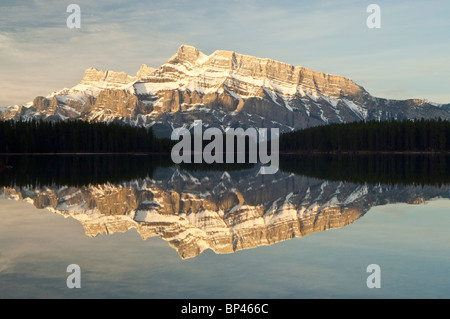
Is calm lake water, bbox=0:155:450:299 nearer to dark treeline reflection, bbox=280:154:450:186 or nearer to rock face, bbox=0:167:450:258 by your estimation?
rock face, bbox=0:167:450:258

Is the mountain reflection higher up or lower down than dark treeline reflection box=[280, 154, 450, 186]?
lower down

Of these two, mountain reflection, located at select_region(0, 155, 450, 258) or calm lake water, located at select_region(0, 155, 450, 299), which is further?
mountain reflection, located at select_region(0, 155, 450, 258)

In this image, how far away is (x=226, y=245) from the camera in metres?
19.0

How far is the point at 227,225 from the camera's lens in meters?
24.0

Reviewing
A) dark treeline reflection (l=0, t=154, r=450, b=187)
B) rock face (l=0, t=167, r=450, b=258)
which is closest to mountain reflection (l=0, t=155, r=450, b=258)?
rock face (l=0, t=167, r=450, b=258)

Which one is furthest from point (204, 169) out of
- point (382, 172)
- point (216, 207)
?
point (216, 207)

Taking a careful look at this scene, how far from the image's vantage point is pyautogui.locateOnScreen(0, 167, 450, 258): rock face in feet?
70.0

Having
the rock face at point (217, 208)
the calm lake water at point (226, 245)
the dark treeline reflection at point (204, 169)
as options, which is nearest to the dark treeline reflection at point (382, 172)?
the dark treeline reflection at point (204, 169)

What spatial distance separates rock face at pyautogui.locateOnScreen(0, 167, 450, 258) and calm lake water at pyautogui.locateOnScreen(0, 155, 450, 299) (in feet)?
0.30

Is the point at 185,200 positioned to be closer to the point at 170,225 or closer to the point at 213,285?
the point at 170,225

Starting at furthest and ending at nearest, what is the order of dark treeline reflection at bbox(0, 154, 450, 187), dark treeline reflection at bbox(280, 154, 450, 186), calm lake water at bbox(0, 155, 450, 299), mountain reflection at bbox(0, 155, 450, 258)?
dark treeline reflection at bbox(0, 154, 450, 187) → dark treeline reflection at bbox(280, 154, 450, 186) → mountain reflection at bbox(0, 155, 450, 258) → calm lake water at bbox(0, 155, 450, 299)

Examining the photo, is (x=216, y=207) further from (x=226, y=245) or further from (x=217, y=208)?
(x=226, y=245)

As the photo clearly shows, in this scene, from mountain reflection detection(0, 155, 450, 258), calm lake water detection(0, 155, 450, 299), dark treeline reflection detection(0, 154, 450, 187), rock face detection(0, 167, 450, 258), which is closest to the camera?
calm lake water detection(0, 155, 450, 299)

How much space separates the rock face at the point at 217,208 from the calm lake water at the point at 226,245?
3.6 inches
